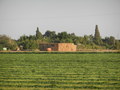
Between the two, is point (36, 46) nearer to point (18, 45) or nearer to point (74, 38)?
point (18, 45)

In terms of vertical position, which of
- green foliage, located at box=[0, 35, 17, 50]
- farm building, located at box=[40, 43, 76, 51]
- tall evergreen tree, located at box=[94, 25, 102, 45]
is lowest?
farm building, located at box=[40, 43, 76, 51]

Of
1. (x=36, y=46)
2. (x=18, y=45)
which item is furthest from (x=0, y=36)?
(x=36, y=46)

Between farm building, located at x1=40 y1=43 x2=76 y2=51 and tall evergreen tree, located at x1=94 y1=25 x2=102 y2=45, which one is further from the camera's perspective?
tall evergreen tree, located at x1=94 y1=25 x2=102 y2=45

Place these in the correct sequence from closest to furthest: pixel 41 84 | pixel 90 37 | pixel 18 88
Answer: pixel 18 88, pixel 41 84, pixel 90 37

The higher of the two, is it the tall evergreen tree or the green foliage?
the tall evergreen tree

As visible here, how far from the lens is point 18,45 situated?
93.9m

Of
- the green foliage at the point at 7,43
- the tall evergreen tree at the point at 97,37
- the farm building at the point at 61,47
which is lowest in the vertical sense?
the farm building at the point at 61,47

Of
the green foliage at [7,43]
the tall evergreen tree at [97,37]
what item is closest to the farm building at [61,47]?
the green foliage at [7,43]

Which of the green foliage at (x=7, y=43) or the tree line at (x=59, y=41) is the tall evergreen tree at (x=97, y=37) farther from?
the green foliage at (x=7, y=43)

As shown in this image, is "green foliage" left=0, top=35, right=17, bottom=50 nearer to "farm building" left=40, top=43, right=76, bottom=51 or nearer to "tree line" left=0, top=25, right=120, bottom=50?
"tree line" left=0, top=25, right=120, bottom=50

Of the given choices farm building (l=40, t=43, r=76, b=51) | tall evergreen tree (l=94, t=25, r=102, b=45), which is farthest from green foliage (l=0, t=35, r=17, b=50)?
tall evergreen tree (l=94, t=25, r=102, b=45)

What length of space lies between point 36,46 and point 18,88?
77175 millimetres

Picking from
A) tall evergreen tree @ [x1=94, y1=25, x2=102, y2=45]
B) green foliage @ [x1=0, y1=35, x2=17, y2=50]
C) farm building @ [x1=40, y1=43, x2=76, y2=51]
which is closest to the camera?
farm building @ [x1=40, y1=43, x2=76, y2=51]

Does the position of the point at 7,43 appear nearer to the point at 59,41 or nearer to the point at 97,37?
the point at 59,41
